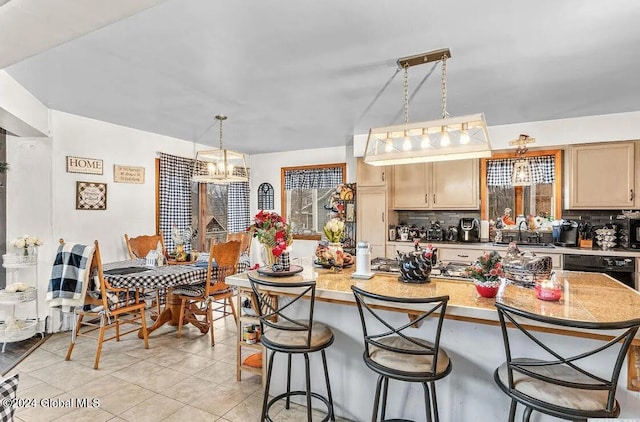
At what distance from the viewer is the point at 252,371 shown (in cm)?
261

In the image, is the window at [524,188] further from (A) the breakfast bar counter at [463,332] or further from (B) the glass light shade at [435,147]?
(B) the glass light shade at [435,147]

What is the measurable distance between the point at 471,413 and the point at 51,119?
4.70 m

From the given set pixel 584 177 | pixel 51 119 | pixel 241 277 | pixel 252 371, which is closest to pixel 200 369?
pixel 252 371

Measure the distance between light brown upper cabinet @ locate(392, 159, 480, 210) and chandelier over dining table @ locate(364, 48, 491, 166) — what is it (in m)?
2.11

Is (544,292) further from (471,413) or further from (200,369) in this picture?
(200,369)

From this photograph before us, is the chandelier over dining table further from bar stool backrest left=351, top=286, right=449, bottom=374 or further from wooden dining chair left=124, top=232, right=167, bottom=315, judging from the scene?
wooden dining chair left=124, top=232, right=167, bottom=315

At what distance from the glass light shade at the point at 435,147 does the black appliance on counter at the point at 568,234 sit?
2413 millimetres

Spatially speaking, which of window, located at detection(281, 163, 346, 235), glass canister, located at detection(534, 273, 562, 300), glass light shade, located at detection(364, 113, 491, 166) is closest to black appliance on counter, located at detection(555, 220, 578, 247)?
glass light shade, located at detection(364, 113, 491, 166)

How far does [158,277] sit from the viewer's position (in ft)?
10.3

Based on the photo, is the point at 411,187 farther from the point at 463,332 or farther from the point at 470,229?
the point at 463,332

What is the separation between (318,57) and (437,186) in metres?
2.80

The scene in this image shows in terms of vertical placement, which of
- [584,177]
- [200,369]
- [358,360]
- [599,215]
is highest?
[584,177]

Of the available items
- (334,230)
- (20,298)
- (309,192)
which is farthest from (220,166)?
(309,192)

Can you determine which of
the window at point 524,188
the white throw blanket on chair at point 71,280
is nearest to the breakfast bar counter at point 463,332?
→ the white throw blanket on chair at point 71,280
